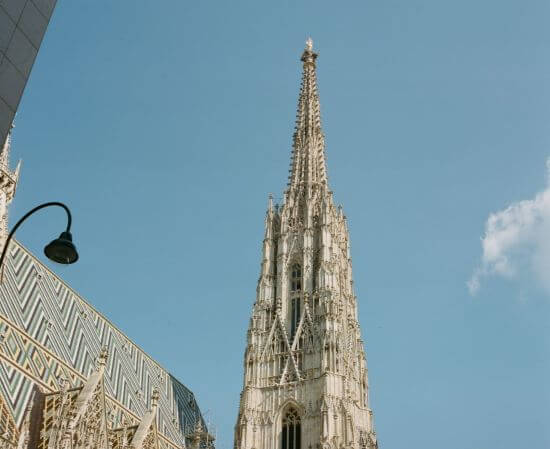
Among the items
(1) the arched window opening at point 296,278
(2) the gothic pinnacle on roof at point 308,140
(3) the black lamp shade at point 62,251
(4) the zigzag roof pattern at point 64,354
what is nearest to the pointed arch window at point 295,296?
(1) the arched window opening at point 296,278

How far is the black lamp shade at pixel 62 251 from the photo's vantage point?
11.0 meters

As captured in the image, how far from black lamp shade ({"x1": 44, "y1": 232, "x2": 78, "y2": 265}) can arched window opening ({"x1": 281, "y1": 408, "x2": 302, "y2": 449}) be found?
27214 millimetres

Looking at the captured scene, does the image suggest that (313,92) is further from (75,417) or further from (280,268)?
(75,417)

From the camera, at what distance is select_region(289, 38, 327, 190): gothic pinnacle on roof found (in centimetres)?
4894

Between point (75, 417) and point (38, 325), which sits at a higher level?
point (38, 325)

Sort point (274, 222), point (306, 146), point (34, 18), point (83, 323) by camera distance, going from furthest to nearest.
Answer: point (306, 146)
point (274, 222)
point (83, 323)
point (34, 18)

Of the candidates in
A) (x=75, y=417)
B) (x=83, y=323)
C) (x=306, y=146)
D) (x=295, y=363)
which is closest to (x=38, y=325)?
(x=83, y=323)

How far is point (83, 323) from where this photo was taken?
40.7 metres

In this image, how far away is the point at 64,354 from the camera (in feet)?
118

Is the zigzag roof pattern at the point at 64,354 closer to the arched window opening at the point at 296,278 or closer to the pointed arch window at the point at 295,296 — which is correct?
the pointed arch window at the point at 295,296

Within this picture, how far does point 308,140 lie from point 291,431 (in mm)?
20837

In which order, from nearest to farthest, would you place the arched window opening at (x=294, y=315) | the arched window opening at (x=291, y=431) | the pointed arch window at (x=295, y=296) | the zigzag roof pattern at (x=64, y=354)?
1. the zigzag roof pattern at (x=64, y=354)
2. the arched window opening at (x=291, y=431)
3. the arched window opening at (x=294, y=315)
4. the pointed arch window at (x=295, y=296)

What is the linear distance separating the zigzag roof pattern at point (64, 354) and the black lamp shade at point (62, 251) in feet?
61.7

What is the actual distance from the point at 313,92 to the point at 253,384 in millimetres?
24071
